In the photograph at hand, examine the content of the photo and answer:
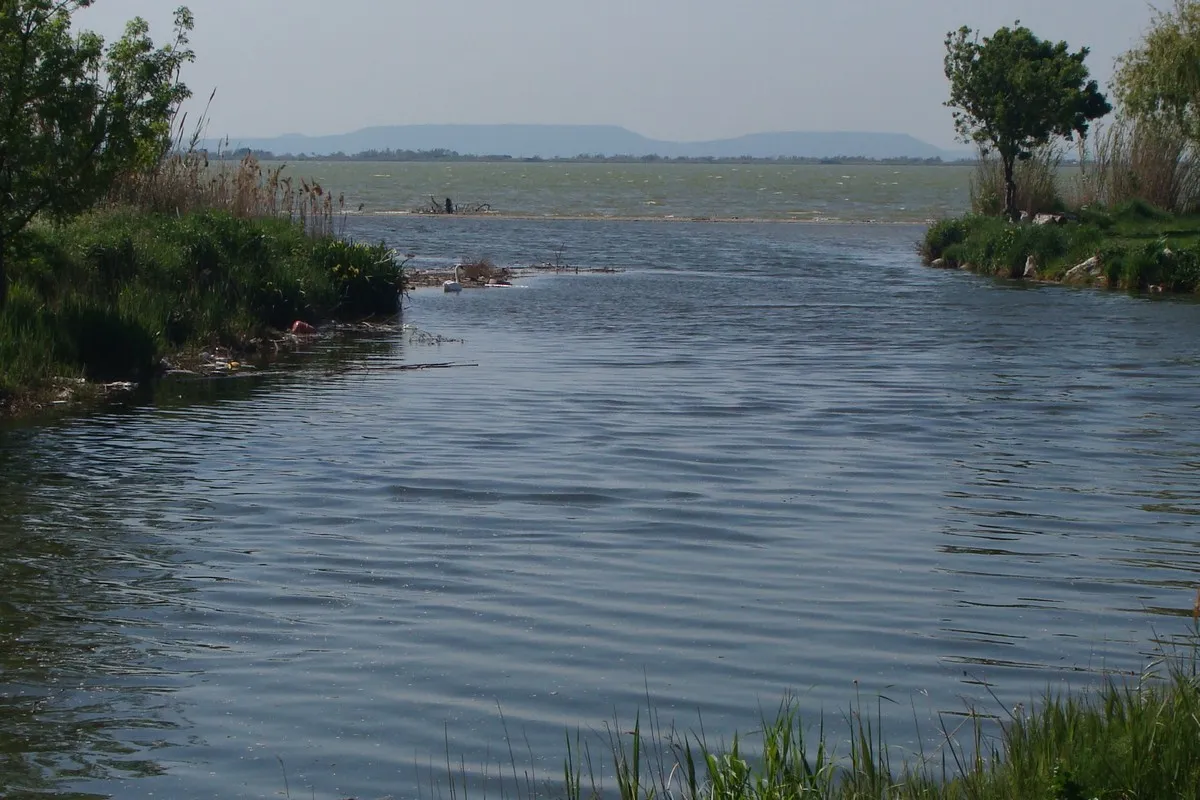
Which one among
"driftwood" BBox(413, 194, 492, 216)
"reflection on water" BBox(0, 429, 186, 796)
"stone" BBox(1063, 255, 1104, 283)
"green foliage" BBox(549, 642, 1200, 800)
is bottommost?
"reflection on water" BBox(0, 429, 186, 796)

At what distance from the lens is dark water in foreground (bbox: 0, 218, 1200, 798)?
7.68m

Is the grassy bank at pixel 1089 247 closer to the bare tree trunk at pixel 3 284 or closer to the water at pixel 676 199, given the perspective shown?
the bare tree trunk at pixel 3 284

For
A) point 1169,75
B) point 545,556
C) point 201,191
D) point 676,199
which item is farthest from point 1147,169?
point 676,199

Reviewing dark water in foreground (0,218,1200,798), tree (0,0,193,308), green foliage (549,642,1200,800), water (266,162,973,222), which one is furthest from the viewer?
water (266,162,973,222)

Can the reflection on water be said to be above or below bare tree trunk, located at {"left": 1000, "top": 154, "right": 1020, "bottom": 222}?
below

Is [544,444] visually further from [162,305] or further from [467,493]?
[162,305]

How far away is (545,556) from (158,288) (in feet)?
40.5

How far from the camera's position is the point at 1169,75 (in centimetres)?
4612

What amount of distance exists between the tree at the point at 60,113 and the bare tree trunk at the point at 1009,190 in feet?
114

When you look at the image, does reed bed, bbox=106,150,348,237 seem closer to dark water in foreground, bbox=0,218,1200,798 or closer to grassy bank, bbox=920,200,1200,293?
dark water in foreground, bbox=0,218,1200,798

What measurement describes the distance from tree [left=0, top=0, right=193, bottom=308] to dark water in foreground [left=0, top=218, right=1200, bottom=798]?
2875 mm

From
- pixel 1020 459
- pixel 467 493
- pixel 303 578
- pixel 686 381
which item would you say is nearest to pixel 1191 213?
pixel 686 381

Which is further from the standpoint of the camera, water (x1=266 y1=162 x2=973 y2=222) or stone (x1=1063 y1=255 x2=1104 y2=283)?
water (x1=266 y1=162 x2=973 y2=222)

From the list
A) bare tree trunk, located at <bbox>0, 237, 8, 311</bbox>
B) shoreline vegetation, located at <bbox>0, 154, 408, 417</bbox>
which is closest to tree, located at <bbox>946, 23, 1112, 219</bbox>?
shoreline vegetation, located at <bbox>0, 154, 408, 417</bbox>
